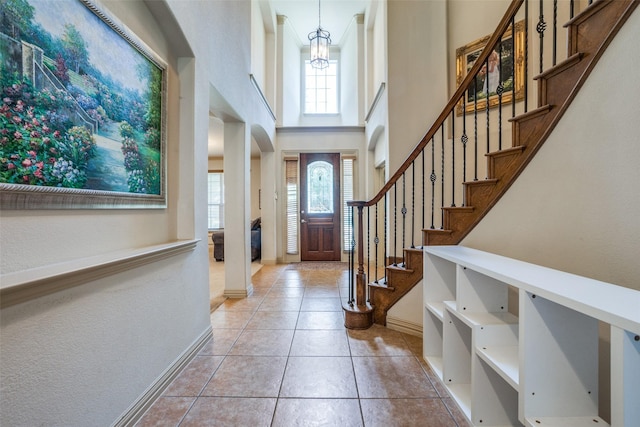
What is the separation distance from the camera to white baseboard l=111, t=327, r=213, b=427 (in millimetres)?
1330

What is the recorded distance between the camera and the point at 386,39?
12.2 ft

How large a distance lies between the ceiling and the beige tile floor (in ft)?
12.7

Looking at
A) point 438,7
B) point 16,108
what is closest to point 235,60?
point 16,108

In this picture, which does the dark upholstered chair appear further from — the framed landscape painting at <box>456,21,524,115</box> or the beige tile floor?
the framed landscape painting at <box>456,21,524,115</box>

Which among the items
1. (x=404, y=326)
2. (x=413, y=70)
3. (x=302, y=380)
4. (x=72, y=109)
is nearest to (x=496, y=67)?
(x=413, y=70)

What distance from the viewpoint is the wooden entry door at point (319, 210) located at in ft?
18.3

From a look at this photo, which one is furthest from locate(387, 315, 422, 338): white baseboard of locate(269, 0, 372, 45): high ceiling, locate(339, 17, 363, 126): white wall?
locate(269, 0, 372, 45): high ceiling

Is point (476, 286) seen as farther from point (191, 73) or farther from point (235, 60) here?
point (235, 60)

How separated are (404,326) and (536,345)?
144 centimetres

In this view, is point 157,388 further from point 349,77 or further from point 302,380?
point 349,77

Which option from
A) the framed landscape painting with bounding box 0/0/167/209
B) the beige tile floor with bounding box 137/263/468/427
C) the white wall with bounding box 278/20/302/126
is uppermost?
the white wall with bounding box 278/20/302/126

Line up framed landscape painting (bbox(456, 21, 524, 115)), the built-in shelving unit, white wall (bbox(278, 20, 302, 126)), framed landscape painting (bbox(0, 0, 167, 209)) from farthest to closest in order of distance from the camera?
white wall (bbox(278, 20, 302, 126)), framed landscape painting (bbox(456, 21, 524, 115)), framed landscape painting (bbox(0, 0, 167, 209)), the built-in shelving unit

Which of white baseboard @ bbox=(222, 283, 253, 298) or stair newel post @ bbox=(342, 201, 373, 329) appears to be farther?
white baseboard @ bbox=(222, 283, 253, 298)

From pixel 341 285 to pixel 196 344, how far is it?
2.19 m
